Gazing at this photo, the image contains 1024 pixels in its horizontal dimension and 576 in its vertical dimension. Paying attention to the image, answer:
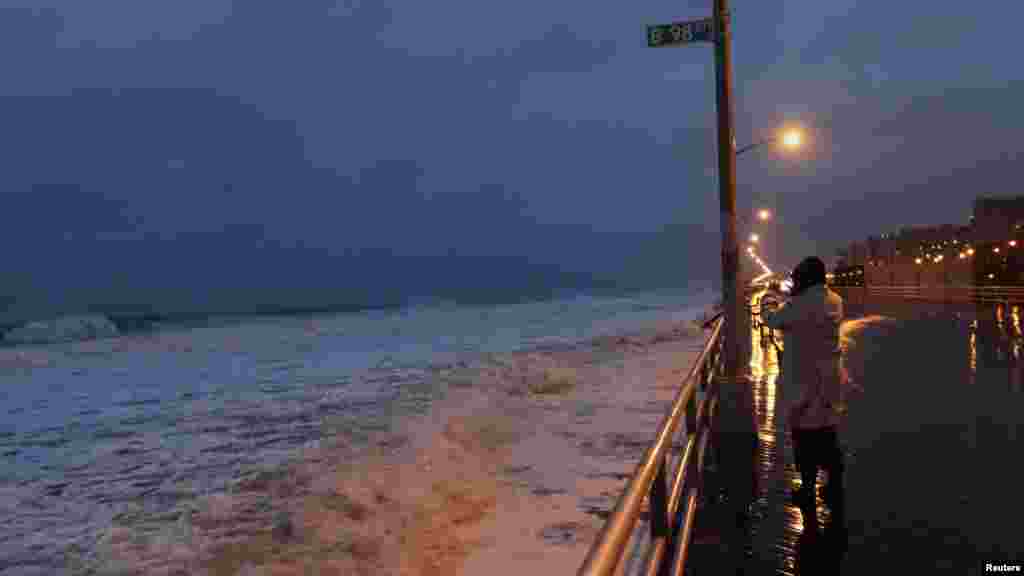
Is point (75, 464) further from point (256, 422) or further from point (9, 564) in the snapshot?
point (9, 564)

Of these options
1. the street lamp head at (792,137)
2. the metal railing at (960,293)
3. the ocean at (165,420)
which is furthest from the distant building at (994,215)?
the street lamp head at (792,137)

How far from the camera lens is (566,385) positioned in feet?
54.2

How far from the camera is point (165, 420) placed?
53.8ft

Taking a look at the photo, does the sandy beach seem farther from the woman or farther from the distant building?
the distant building

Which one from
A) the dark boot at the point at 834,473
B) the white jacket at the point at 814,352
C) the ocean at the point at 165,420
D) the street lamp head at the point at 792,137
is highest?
the street lamp head at the point at 792,137

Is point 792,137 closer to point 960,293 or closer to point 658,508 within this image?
point 658,508

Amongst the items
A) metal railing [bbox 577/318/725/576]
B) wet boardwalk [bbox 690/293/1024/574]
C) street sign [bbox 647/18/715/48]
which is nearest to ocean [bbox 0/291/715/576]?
metal railing [bbox 577/318/725/576]

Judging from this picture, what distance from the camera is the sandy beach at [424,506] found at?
21.0 feet

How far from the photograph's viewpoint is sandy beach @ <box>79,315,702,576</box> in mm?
6410

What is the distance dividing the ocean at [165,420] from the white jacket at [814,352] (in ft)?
24.1

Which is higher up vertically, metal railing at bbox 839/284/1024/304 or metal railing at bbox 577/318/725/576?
metal railing at bbox 577/318/725/576

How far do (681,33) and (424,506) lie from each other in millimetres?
7327

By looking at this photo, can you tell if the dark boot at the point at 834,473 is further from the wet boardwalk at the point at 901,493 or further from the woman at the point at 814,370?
the wet boardwalk at the point at 901,493

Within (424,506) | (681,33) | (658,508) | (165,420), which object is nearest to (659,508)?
(658,508)
